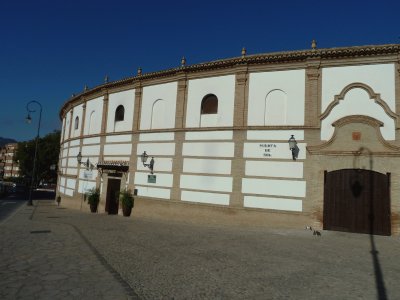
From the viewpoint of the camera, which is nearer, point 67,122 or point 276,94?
point 276,94

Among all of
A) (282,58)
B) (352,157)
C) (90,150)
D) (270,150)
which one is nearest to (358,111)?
(352,157)

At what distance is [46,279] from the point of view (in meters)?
6.72

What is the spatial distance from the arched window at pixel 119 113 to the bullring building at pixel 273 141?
1.02 m

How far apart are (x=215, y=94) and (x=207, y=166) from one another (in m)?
3.71

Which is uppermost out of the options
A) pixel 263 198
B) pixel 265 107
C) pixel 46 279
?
pixel 265 107

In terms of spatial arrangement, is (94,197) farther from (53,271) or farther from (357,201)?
(357,201)

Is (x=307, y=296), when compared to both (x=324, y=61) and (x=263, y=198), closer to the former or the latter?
(x=263, y=198)

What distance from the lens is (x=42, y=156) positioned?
183ft

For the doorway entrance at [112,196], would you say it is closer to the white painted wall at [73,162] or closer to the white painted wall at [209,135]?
the white painted wall at [73,162]

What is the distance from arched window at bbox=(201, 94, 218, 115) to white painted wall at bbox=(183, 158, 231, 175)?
2.54 meters

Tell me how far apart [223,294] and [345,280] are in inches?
115

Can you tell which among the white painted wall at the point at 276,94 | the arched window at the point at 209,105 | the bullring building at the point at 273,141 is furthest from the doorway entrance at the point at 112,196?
the white painted wall at the point at 276,94

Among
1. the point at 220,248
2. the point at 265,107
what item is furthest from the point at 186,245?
the point at 265,107

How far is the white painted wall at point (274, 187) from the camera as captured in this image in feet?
48.4
